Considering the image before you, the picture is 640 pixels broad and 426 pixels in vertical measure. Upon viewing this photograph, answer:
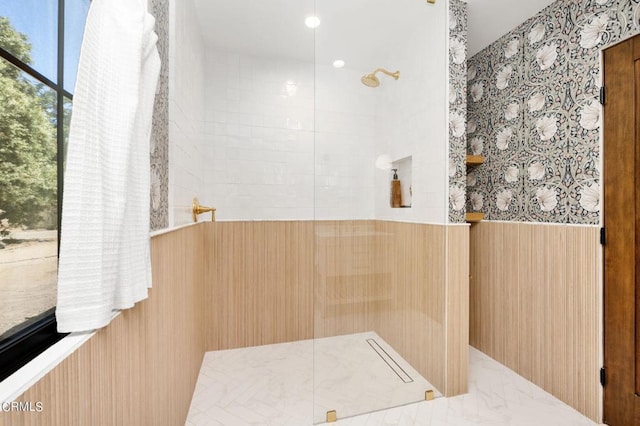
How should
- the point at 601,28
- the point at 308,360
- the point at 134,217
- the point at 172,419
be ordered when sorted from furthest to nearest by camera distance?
the point at 308,360
the point at 601,28
the point at 172,419
the point at 134,217

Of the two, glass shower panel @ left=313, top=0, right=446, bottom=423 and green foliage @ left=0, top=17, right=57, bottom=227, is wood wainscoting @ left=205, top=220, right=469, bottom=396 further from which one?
green foliage @ left=0, top=17, right=57, bottom=227

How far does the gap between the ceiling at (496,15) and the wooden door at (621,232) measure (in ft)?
1.99

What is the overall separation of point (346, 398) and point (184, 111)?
1914 mm

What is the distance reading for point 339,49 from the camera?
1.74 m

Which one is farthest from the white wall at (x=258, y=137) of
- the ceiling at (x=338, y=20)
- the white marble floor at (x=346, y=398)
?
the white marble floor at (x=346, y=398)

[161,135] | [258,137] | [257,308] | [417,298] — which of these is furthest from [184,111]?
[417,298]

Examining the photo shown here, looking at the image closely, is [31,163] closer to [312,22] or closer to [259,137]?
[312,22]

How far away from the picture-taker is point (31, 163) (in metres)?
0.55

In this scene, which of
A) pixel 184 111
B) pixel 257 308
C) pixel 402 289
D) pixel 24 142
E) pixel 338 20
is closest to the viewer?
pixel 24 142

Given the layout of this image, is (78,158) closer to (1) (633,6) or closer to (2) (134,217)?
(2) (134,217)

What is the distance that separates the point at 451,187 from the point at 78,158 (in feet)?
5.92

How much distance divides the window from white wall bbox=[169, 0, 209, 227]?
66 centimetres

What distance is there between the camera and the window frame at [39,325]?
1.55 feet

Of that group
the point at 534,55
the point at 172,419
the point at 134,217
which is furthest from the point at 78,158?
the point at 534,55
